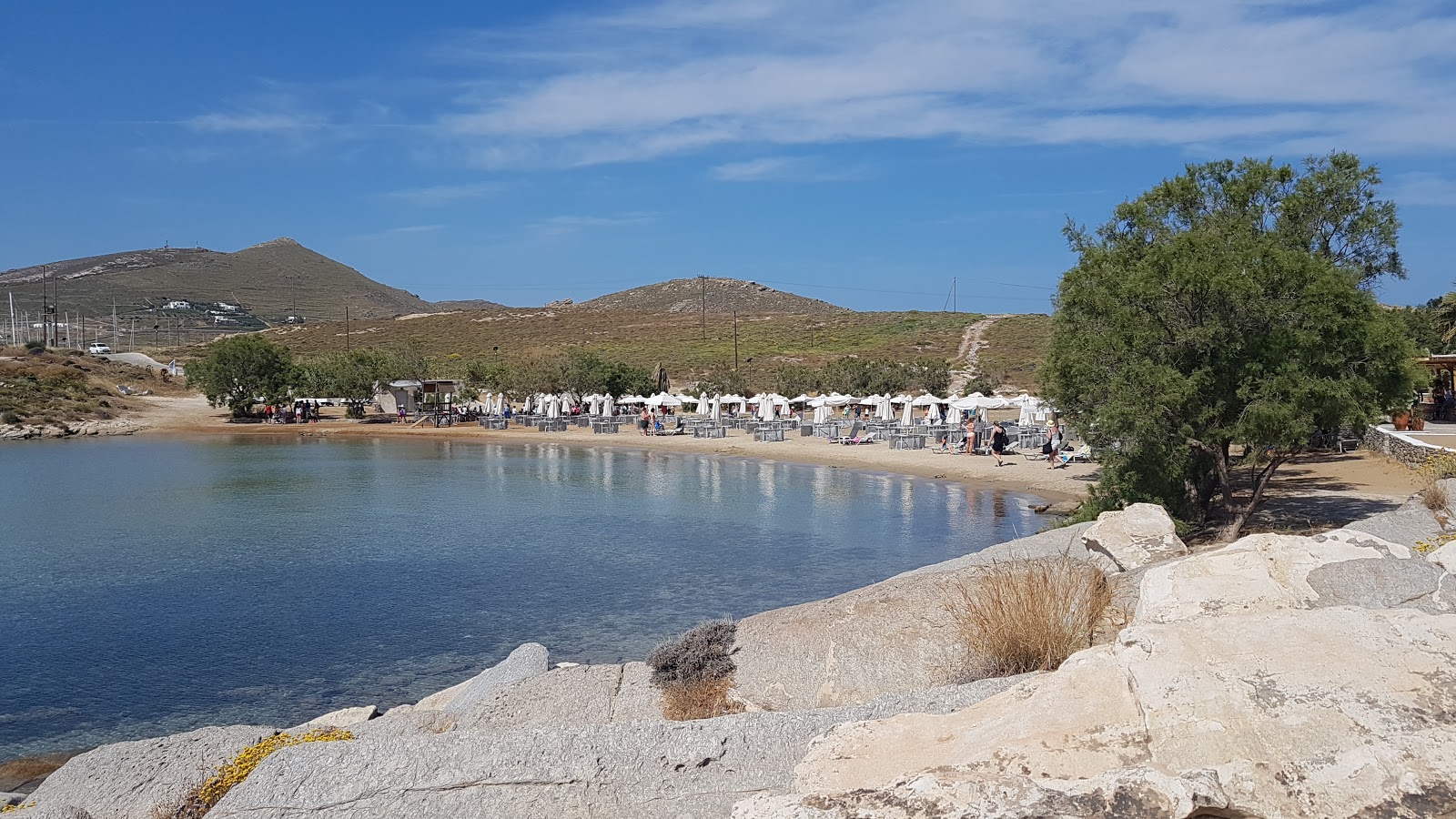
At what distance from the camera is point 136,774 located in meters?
6.39

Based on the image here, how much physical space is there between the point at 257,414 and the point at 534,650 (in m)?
49.4

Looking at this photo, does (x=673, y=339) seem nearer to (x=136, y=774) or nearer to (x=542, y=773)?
(x=136, y=774)

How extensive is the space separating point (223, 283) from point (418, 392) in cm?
10953

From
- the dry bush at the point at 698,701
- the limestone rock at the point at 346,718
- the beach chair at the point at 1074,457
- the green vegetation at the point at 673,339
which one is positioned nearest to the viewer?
the dry bush at the point at 698,701

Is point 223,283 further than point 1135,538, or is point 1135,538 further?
point 223,283

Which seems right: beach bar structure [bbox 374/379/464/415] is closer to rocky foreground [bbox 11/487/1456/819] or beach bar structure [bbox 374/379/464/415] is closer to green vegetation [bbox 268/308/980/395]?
green vegetation [bbox 268/308/980/395]

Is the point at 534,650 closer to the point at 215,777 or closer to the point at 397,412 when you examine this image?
the point at 215,777

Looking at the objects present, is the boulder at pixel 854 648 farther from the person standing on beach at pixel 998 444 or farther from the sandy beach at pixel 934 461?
the person standing on beach at pixel 998 444

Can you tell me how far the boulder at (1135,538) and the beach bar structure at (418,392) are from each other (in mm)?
43813

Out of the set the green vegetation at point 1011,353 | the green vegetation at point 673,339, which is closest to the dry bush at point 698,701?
the green vegetation at point 1011,353

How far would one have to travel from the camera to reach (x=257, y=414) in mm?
52688

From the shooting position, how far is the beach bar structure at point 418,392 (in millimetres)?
50500

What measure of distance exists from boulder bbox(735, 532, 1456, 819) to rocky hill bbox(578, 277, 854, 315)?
349ft

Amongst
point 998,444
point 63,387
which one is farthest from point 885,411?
point 63,387
